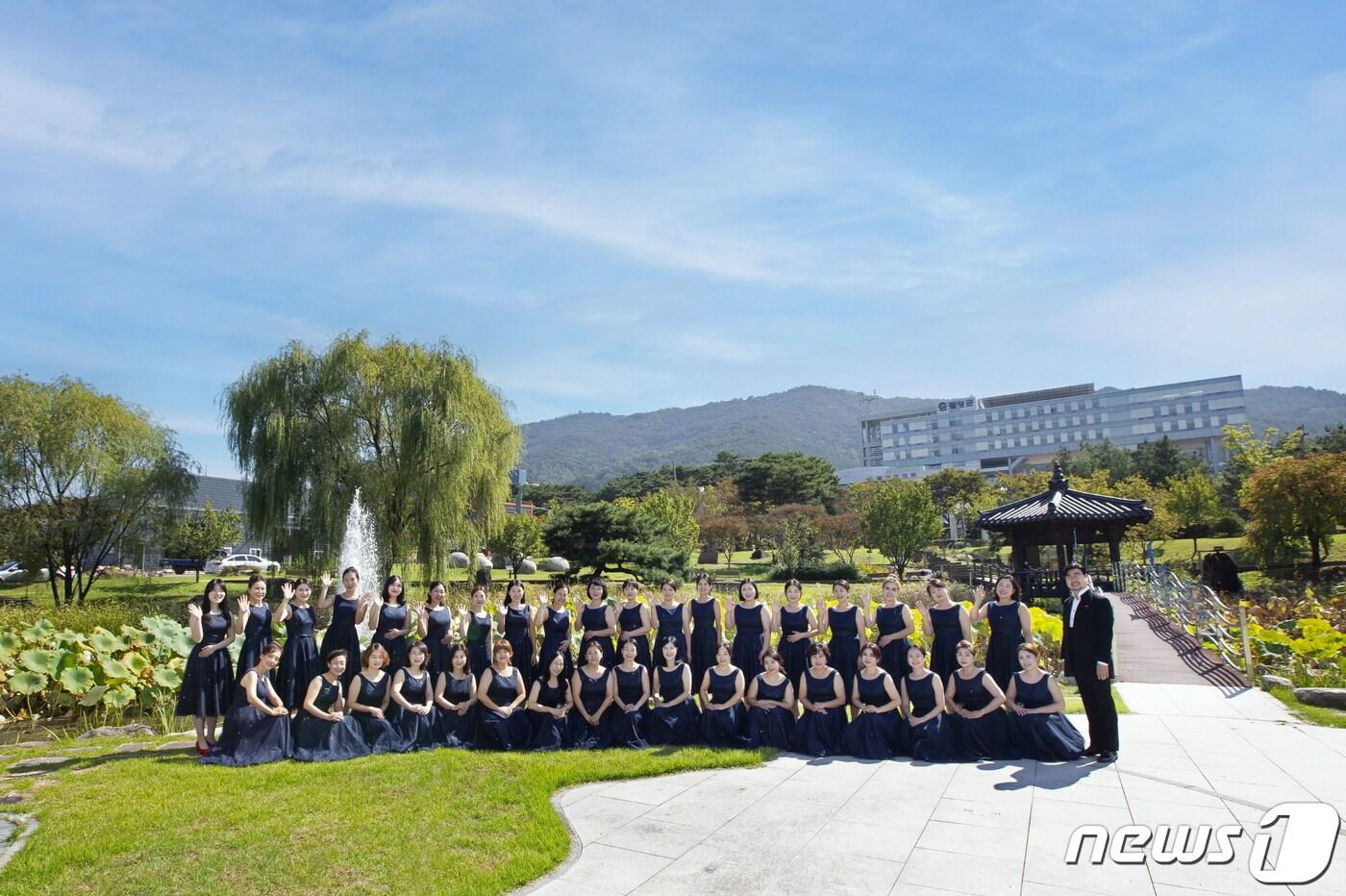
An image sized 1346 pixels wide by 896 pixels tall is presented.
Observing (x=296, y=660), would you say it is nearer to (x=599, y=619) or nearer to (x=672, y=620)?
(x=599, y=619)

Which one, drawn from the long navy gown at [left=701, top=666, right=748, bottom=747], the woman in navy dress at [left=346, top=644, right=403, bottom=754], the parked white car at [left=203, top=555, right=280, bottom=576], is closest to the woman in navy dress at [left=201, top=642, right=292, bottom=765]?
the woman in navy dress at [left=346, top=644, right=403, bottom=754]

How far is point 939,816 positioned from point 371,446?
750 inches

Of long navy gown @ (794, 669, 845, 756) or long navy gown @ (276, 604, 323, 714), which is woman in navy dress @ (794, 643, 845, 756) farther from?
long navy gown @ (276, 604, 323, 714)

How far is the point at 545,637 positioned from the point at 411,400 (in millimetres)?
14234

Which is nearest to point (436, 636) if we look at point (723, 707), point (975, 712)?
point (723, 707)

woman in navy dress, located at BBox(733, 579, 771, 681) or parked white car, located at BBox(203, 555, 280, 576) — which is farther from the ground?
woman in navy dress, located at BBox(733, 579, 771, 681)

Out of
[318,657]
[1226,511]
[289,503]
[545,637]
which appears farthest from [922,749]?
[1226,511]

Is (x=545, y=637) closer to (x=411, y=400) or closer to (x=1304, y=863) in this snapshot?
(x=1304, y=863)

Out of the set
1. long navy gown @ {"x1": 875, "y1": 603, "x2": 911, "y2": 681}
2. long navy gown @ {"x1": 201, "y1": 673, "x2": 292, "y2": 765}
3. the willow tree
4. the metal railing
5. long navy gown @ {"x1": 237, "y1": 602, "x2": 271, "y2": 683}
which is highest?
the willow tree

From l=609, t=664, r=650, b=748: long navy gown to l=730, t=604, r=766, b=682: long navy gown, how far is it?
114 centimetres

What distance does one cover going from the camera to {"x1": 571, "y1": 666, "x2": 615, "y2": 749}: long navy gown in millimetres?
7766

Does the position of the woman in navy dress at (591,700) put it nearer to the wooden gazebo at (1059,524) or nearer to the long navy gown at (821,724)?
the long navy gown at (821,724)

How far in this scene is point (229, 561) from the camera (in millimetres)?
42031

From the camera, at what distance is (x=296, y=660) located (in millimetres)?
7992
